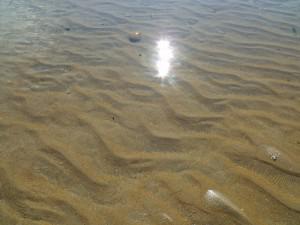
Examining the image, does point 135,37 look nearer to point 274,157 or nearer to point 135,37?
point 135,37

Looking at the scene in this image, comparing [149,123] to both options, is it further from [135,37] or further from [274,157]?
[135,37]

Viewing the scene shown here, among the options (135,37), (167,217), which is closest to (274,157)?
(167,217)

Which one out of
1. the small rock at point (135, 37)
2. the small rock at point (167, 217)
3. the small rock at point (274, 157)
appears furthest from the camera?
the small rock at point (135, 37)

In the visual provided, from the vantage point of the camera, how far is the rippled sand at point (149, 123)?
84.1 inches

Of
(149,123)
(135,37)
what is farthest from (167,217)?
(135,37)

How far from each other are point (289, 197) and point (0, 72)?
10.8 ft

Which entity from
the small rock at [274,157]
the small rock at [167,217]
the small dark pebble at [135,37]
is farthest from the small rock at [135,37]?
the small rock at [167,217]

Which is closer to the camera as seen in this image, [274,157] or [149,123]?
[274,157]

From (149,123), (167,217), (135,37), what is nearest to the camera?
(167,217)

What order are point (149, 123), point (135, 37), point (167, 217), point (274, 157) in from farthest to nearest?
point (135, 37), point (149, 123), point (274, 157), point (167, 217)

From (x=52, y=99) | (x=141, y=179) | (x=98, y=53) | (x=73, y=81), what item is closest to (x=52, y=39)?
(x=98, y=53)

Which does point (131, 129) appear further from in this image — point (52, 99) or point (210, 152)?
point (52, 99)

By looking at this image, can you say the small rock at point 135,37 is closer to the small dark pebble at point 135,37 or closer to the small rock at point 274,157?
the small dark pebble at point 135,37

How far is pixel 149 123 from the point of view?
2.88 m
